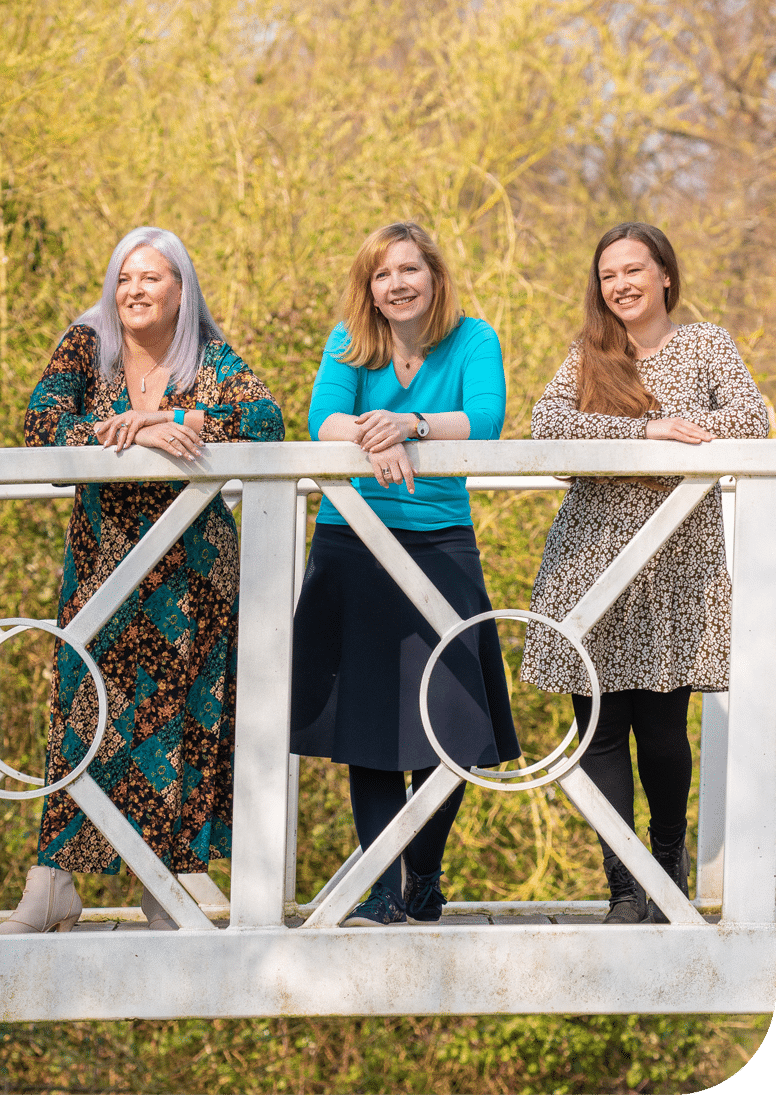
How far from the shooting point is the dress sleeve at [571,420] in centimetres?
204

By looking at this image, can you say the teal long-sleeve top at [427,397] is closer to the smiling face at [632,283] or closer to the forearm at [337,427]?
the forearm at [337,427]

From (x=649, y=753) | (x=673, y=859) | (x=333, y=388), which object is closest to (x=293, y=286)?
(x=333, y=388)

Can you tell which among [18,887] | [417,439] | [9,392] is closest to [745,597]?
[417,439]

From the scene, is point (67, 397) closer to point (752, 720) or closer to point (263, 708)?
point (263, 708)

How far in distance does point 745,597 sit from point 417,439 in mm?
626

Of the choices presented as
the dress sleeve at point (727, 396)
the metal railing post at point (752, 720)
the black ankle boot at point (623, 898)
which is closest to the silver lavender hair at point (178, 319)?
the dress sleeve at point (727, 396)

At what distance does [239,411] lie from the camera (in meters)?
2.07

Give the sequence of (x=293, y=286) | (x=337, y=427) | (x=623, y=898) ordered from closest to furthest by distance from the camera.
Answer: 1. (x=337, y=427)
2. (x=623, y=898)
3. (x=293, y=286)

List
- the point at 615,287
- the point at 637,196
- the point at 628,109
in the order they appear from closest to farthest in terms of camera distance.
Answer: the point at 615,287, the point at 628,109, the point at 637,196

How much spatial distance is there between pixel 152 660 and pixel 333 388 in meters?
0.62

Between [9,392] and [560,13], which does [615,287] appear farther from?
[560,13]

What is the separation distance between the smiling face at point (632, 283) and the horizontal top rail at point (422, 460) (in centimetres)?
47

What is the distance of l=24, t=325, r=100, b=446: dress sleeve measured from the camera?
207cm

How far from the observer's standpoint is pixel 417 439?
1983mm
